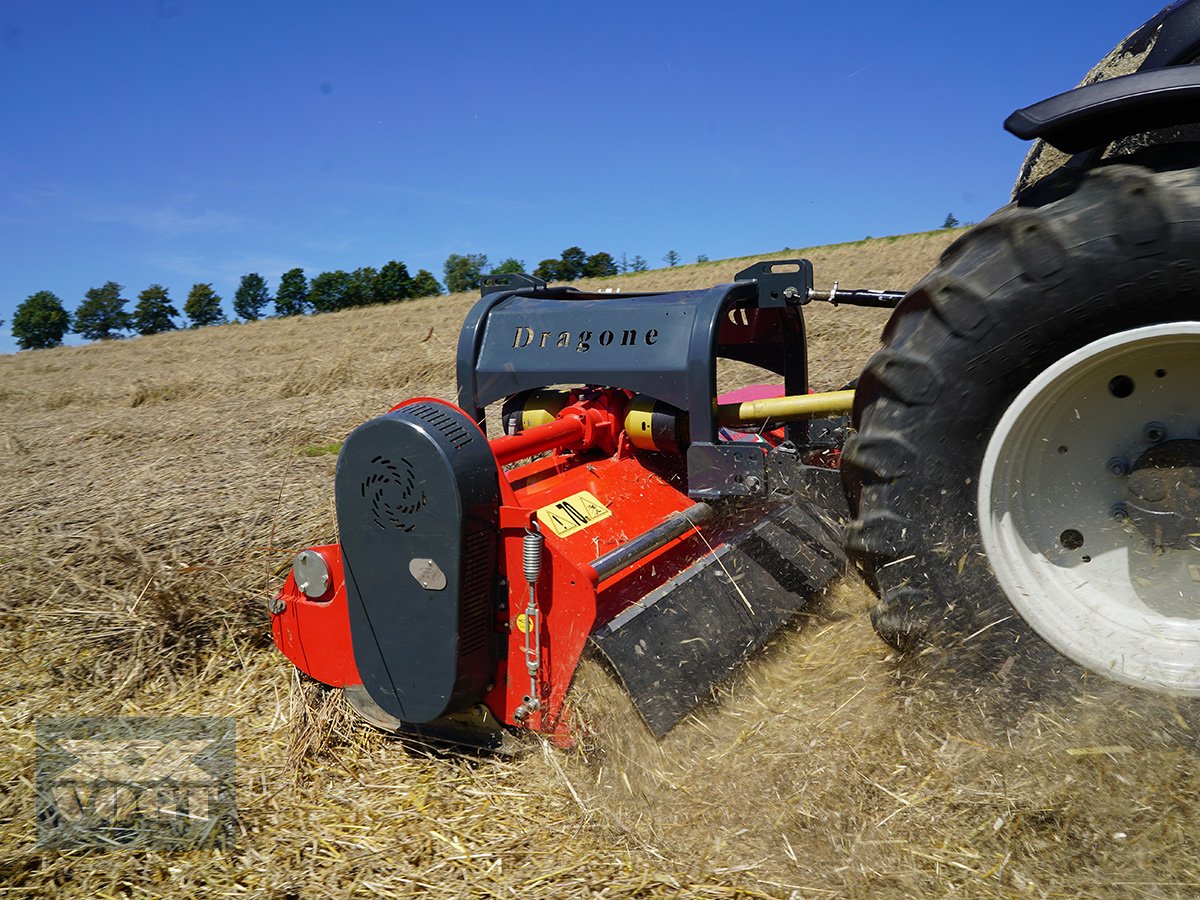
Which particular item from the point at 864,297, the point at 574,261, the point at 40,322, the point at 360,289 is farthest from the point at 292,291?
the point at 864,297

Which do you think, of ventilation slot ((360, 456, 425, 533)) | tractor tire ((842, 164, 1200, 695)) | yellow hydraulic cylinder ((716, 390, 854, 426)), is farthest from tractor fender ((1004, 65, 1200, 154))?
ventilation slot ((360, 456, 425, 533))

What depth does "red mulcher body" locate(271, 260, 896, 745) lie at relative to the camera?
2.60 metres

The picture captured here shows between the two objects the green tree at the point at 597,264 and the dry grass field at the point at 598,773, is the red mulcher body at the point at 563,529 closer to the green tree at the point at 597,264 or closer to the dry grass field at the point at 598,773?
the dry grass field at the point at 598,773

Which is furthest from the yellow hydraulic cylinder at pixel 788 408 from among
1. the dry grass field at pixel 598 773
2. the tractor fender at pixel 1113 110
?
the tractor fender at pixel 1113 110

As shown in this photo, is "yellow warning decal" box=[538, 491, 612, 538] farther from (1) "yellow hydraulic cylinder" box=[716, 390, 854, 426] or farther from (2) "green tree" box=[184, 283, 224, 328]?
(2) "green tree" box=[184, 283, 224, 328]

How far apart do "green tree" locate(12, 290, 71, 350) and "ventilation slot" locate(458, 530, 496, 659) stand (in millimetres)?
77722

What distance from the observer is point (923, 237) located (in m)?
24.2

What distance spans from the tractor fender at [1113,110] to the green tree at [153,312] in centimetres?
6973

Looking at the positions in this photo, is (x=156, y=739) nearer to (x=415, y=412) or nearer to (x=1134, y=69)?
(x=415, y=412)

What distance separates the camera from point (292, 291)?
60.8m

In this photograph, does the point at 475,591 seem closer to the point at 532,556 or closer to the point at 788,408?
the point at 532,556

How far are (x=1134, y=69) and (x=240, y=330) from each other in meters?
25.7

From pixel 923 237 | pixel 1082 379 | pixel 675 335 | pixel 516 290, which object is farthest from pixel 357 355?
pixel 923 237

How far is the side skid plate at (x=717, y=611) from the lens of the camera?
2.63 meters
